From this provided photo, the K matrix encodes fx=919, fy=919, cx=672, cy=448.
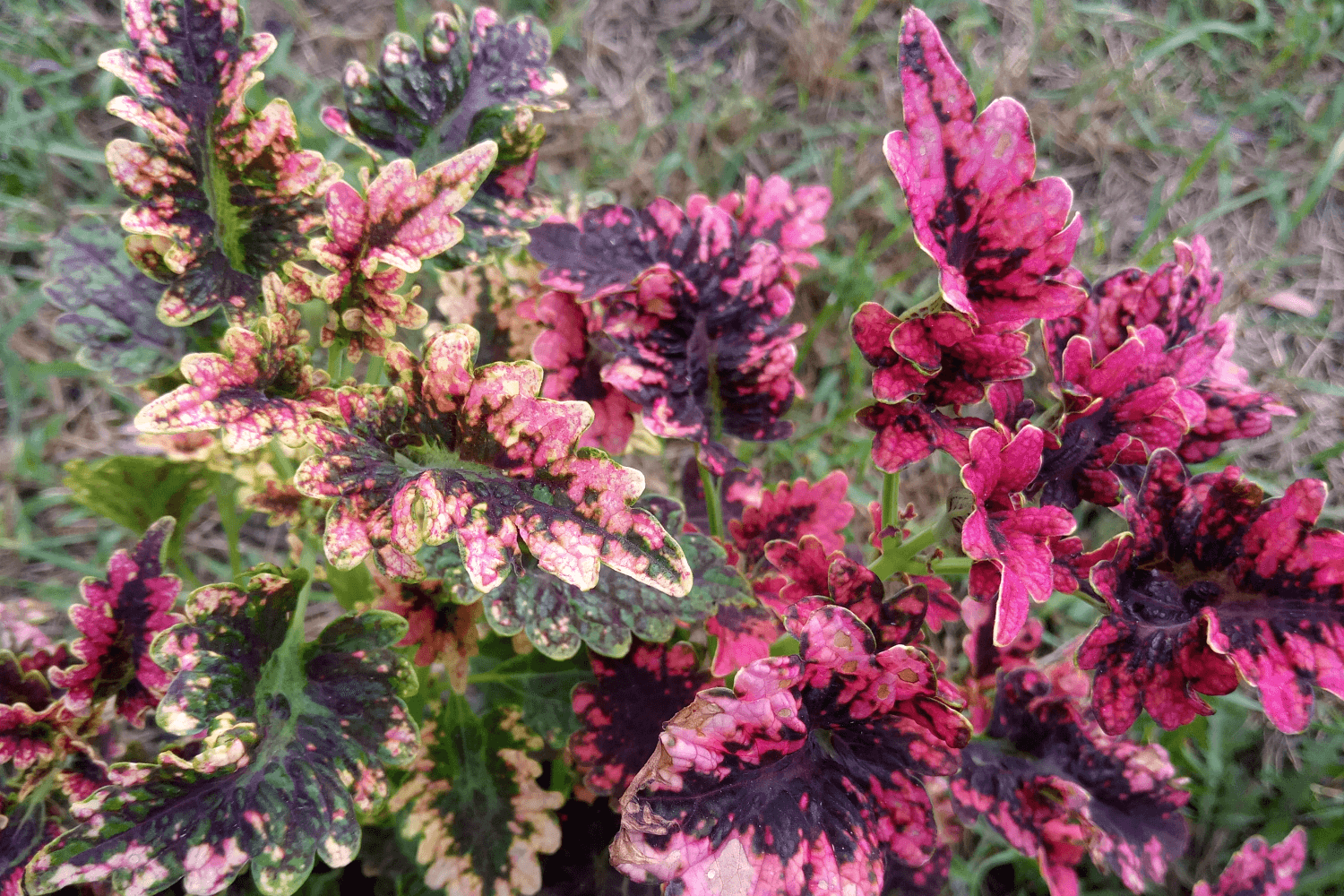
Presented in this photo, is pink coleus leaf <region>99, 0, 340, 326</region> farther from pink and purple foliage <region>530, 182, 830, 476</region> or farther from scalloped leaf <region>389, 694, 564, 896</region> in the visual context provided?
scalloped leaf <region>389, 694, 564, 896</region>

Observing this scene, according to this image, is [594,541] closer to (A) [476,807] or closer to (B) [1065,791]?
(A) [476,807]

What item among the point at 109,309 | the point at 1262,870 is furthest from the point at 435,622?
the point at 1262,870

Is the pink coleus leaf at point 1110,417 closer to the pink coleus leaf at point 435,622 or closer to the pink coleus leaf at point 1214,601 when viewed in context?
the pink coleus leaf at point 1214,601

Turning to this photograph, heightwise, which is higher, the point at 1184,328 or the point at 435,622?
the point at 1184,328

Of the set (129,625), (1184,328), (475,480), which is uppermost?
(1184,328)

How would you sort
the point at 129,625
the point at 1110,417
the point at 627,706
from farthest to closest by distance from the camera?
the point at 627,706
the point at 129,625
the point at 1110,417

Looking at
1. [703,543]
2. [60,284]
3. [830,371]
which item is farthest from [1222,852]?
[60,284]

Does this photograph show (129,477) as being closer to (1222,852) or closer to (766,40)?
(766,40)
